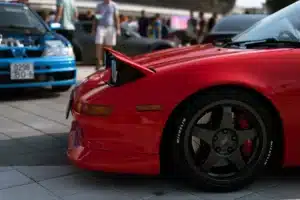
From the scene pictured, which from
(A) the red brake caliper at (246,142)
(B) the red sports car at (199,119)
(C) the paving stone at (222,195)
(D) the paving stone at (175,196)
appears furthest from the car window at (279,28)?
(D) the paving stone at (175,196)

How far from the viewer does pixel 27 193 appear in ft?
10.3

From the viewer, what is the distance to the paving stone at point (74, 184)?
319cm

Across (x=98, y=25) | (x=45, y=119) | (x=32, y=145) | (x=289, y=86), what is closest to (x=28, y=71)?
(x=45, y=119)

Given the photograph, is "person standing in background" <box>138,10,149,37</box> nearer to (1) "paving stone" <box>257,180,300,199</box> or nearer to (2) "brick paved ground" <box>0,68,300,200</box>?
(2) "brick paved ground" <box>0,68,300,200</box>

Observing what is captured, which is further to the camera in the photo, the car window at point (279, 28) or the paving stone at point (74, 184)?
the car window at point (279, 28)

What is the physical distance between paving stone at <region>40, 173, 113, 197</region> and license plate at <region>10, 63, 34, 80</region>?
3.08m

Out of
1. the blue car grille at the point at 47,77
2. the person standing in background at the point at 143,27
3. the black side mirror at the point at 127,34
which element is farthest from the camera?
the person standing in background at the point at 143,27

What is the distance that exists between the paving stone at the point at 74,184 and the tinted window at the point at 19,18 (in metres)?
4.14

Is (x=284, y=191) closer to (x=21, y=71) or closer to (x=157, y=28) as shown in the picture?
(x=21, y=71)

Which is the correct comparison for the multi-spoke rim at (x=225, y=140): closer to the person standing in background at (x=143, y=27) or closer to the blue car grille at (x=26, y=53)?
the blue car grille at (x=26, y=53)

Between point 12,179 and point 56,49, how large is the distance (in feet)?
11.6

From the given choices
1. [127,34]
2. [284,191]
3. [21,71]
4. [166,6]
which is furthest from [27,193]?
[166,6]

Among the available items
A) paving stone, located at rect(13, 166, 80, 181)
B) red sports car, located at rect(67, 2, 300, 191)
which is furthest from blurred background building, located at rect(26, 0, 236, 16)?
red sports car, located at rect(67, 2, 300, 191)

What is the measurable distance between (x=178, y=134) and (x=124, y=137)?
0.34 m
